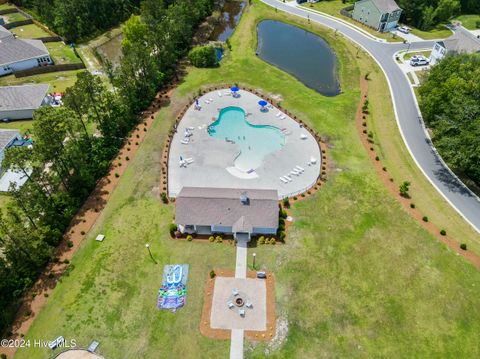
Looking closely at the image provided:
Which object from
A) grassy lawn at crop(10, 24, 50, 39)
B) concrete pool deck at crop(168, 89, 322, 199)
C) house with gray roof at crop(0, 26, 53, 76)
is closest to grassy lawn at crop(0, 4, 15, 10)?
grassy lawn at crop(10, 24, 50, 39)

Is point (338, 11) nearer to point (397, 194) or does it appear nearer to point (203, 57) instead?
point (203, 57)

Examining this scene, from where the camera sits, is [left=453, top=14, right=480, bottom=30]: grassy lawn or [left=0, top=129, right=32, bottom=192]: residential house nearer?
[left=0, top=129, right=32, bottom=192]: residential house

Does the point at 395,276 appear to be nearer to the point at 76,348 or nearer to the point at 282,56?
the point at 76,348

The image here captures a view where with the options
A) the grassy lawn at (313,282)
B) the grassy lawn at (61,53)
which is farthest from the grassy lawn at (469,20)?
the grassy lawn at (61,53)

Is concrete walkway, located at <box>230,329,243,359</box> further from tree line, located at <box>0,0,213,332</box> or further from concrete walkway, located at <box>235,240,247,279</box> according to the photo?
tree line, located at <box>0,0,213,332</box>

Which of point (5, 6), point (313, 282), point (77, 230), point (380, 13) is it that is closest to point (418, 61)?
point (380, 13)

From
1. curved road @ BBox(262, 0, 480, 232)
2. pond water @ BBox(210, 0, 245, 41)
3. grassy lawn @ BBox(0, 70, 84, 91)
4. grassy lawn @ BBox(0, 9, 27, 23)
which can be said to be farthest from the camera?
pond water @ BBox(210, 0, 245, 41)
